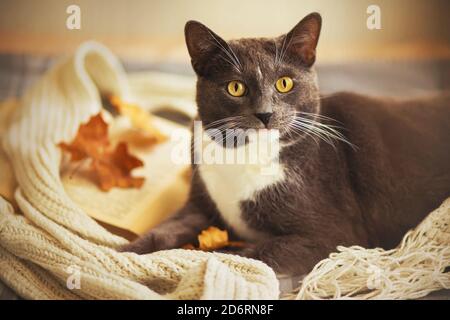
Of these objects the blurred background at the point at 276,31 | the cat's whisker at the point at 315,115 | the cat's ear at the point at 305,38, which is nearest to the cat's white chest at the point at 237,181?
the cat's whisker at the point at 315,115

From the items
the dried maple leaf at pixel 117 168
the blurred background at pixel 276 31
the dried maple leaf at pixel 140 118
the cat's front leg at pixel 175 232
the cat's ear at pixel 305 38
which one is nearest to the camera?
the cat's ear at pixel 305 38

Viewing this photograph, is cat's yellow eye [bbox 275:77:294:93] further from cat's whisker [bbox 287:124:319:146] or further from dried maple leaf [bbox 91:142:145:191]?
dried maple leaf [bbox 91:142:145:191]

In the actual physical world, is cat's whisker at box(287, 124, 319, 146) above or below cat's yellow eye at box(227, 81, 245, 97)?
below

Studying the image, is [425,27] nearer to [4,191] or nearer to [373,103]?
[373,103]

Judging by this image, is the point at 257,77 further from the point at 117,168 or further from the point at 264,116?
the point at 117,168

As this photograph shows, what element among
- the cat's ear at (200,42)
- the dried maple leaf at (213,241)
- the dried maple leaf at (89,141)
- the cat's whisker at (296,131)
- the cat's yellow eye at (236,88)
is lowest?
the dried maple leaf at (213,241)

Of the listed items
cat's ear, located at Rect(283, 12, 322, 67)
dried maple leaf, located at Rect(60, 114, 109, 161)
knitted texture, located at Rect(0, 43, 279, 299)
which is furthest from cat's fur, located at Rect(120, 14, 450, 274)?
dried maple leaf, located at Rect(60, 114, 109, 161)

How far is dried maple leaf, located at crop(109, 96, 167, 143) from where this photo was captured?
1567mm

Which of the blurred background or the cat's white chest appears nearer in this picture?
the cat's white chest

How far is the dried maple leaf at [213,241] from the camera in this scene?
116 cm

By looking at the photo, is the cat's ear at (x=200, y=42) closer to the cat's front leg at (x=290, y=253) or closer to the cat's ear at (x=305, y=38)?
the cat's ear at (x=305, y=38)

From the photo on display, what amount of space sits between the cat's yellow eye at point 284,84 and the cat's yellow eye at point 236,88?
7 centimetres

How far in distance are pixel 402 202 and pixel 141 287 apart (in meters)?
0.62

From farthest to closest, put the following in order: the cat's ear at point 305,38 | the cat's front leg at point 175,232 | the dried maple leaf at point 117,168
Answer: the dried maple leaf at point 117,168
the cat's front leg at point 175,232
the cat's ear at point 305,38
